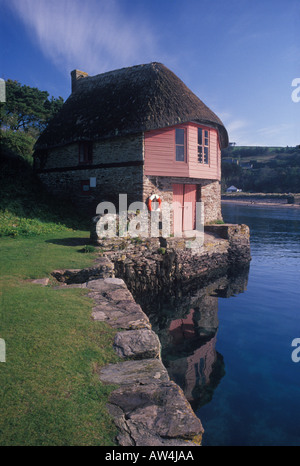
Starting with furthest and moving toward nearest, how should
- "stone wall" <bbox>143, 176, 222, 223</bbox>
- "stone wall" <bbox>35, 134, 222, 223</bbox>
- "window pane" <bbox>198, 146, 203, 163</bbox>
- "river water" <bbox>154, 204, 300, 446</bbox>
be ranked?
"window pane" <bbox>198, 146, 203, 163</bbox> → "stone wall" <bbox>143, 176, 222, 223</bbox> → "stone wall" <bbox>35, 134, 222, 223</bbox> → "river water" <bbox>154, 204, 300, 446</bbox>

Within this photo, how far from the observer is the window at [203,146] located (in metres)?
18.3

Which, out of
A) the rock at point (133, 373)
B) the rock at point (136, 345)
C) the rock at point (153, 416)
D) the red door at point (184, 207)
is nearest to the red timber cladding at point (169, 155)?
the red door at point (184, 207)

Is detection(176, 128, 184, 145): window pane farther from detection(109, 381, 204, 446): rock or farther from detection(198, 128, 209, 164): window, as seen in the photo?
detection(109, 381, 204, 446): rock

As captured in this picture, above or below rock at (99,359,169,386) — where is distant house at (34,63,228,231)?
above

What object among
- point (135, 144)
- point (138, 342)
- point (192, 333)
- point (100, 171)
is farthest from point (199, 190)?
point (138, 342)

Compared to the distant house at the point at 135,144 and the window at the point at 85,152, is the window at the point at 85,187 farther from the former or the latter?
the window at the point at 85,152

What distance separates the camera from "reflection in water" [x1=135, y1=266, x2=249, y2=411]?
24.2 feet

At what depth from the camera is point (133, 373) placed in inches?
155

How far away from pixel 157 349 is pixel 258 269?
50.5 feet

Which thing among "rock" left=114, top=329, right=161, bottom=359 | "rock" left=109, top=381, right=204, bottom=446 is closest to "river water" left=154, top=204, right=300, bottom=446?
"rock" left=114, top=329, right=161, bottom=359

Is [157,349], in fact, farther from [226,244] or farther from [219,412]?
[226,244]

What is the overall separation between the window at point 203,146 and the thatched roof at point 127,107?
65cm

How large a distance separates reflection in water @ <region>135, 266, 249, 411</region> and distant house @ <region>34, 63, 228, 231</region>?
16.9 ft
